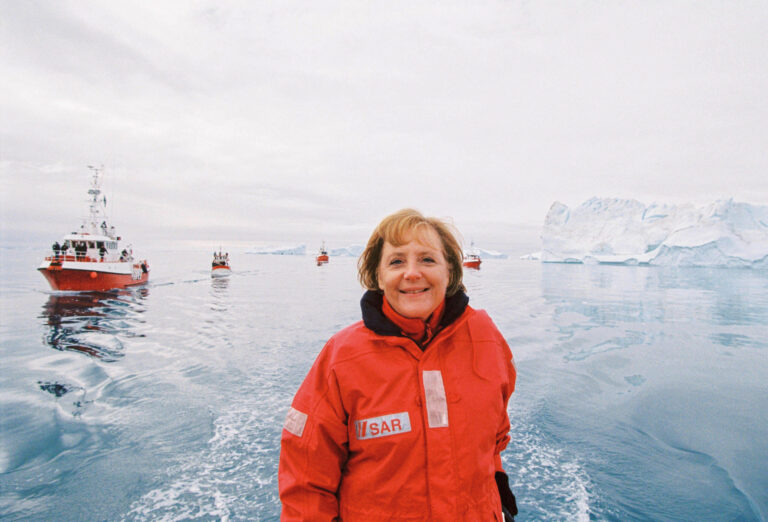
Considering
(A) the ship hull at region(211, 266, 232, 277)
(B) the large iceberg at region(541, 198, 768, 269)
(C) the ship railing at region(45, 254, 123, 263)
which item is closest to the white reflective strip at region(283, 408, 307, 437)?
(C) the ship railing at region(45, 254, 123, 263)

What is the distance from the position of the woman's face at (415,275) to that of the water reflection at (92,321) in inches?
292

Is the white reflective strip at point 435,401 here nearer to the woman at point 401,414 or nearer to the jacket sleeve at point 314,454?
the woman at point 401,414

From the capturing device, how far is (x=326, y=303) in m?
15.1

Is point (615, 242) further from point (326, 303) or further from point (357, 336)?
point (357, 336)

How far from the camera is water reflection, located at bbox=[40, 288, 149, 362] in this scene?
783cm

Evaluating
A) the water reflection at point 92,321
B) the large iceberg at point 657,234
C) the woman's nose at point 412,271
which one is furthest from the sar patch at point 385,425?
the large iceberg at point 657,234

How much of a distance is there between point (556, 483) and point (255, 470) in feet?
8.69

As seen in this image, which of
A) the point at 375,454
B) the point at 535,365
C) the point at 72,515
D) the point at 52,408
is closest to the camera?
the point at 375,454

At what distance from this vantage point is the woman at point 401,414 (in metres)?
1.34

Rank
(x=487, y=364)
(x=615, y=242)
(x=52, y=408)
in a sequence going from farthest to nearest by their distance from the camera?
(x=615, y=242)
(x=52, y=408)
(x=487, y=364)

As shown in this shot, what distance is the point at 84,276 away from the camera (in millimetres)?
18719

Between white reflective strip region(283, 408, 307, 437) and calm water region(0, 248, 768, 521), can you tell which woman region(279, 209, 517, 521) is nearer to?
white reflective strip region(283, 408, 307, 437)

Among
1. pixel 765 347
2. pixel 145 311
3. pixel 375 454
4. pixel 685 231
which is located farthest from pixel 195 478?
pixel 685 231

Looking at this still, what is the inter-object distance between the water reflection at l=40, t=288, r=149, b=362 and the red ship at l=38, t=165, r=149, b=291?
1.28 metres
